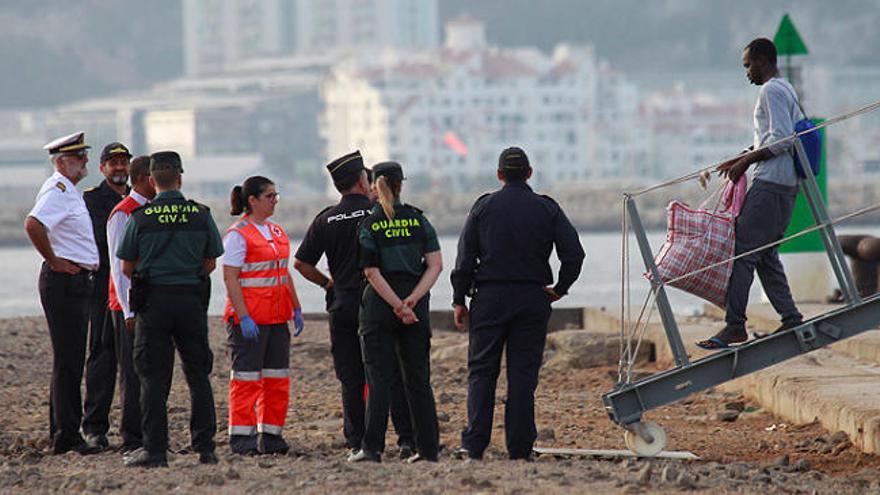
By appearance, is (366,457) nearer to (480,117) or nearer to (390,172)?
(390,172)

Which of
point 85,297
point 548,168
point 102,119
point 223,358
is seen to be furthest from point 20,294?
point 102,119

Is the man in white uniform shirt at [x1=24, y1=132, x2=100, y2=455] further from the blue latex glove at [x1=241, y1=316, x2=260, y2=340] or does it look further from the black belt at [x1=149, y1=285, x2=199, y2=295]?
the black belt at [x1=149, y1=285, x2=199, y2=295]

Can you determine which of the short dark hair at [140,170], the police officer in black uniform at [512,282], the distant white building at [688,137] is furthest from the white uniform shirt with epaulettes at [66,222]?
the distant white building at [688,137]

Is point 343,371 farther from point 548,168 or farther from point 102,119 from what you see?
point 102,119

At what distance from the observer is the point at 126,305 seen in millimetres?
9078

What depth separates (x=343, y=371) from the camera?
945 centimetres

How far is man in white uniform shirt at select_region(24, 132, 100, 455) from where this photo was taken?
376 inches

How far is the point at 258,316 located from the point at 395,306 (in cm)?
92

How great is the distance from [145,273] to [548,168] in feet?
550

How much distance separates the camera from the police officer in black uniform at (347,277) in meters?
9.33

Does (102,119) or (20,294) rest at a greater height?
(102,119)

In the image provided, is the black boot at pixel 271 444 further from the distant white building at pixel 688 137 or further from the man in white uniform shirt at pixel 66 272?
the distant white building at pixel 688 137

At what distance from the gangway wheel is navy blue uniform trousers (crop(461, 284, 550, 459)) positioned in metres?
0.54

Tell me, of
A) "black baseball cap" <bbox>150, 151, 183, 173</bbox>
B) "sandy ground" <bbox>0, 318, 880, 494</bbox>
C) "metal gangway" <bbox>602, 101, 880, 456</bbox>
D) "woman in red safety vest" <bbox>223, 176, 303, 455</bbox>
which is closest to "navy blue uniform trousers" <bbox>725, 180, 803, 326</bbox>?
"metal gangway" <bbox>602, 101, 880, 456</bbox>
